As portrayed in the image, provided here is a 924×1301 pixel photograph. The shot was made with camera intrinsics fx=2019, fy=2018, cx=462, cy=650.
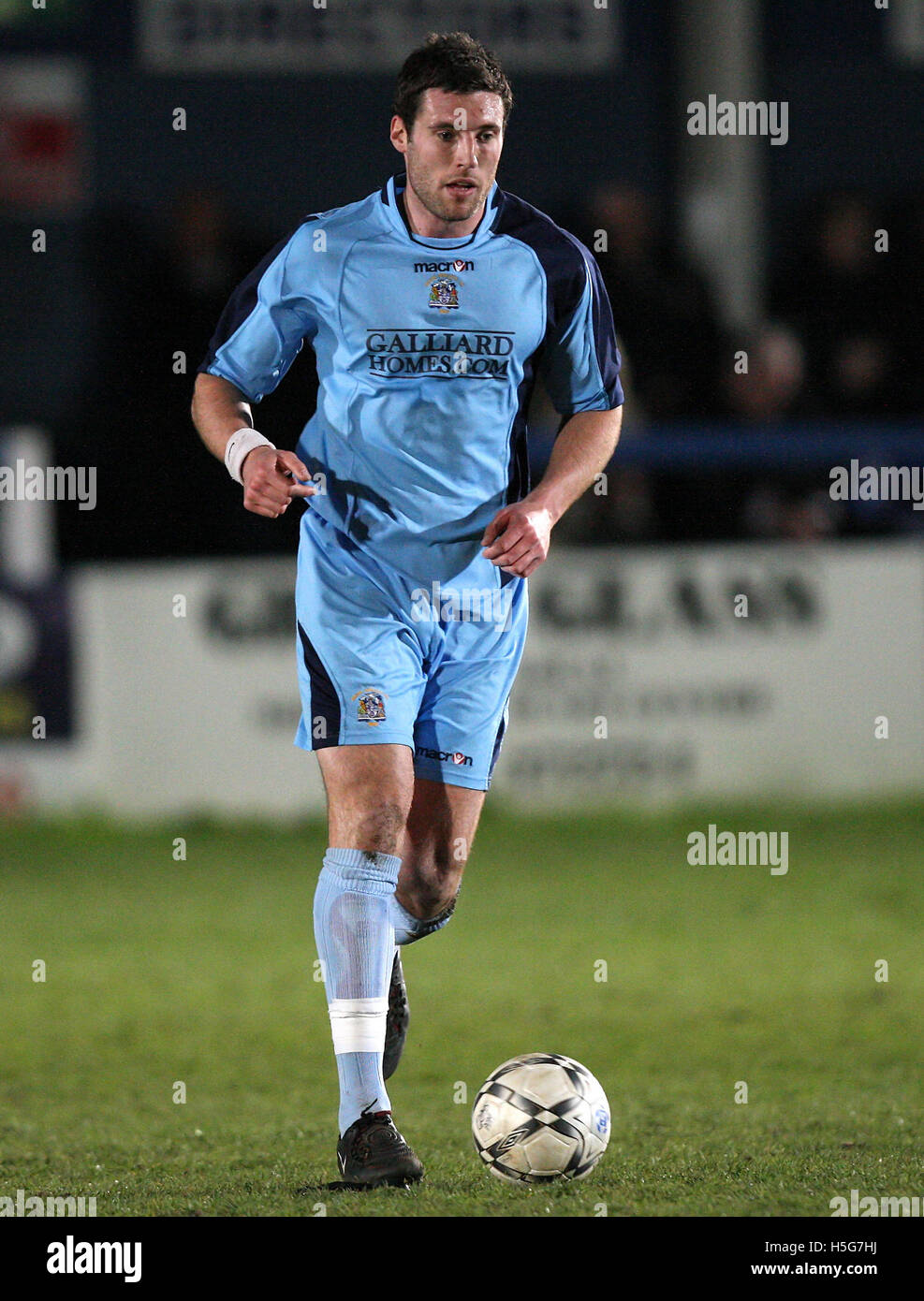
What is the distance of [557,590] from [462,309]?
546 centimetres

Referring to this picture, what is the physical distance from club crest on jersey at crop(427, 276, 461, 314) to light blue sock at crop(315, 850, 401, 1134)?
4.22 feet

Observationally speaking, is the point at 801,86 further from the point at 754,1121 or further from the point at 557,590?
the point at 754,1121

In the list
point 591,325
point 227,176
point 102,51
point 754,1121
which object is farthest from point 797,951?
point 102,51

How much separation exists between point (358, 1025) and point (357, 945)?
0.58 ft

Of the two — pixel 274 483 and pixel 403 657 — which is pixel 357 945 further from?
pixel 274 483

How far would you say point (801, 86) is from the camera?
590 inches

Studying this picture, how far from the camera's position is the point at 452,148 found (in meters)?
4.62

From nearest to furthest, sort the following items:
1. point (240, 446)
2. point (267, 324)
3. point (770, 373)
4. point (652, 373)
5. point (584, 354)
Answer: point (240, 446), point (267, 324), point (584, 354), point (652, 373), point (770, 373)

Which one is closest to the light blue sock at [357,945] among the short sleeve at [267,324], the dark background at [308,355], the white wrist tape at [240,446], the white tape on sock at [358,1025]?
the white tape on sock at [358,1025]

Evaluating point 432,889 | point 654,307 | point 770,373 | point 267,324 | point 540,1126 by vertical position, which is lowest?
point 540,1126

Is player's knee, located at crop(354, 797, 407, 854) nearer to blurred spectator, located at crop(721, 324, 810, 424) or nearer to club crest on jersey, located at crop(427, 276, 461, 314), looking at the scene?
club crest on jersey, located at crop(427, 276, 461, 314)

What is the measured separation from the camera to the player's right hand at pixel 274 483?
4469 millimetres

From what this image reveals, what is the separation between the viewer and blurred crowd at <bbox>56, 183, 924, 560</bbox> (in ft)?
32.7

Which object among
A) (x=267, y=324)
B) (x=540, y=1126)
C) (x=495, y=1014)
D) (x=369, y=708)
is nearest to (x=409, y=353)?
(x=267, y=324)
